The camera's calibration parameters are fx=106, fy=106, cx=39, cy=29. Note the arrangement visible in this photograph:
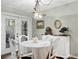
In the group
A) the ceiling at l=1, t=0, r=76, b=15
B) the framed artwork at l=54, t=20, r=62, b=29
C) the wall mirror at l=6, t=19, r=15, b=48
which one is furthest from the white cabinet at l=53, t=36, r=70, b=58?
the wall mirror at l=6, t=19, r=15, b=48

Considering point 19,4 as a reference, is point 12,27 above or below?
below

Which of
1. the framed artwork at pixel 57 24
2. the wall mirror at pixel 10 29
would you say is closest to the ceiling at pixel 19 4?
the wall mirror at pixel 10 29

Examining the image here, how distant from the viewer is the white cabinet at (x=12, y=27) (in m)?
2.84

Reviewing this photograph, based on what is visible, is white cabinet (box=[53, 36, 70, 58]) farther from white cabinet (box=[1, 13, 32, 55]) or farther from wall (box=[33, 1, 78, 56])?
white cabinet (box=[1, 13, 32, 55])

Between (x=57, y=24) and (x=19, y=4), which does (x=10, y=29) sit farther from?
(x=57, y=24)

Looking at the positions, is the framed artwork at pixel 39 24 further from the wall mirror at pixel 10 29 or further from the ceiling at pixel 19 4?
the wall mirror at pixel 10 29

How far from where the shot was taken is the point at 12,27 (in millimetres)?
3082

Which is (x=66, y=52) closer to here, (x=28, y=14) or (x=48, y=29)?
(x=48, y=29)

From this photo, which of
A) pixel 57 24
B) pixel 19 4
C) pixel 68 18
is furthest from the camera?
pixel 57 24

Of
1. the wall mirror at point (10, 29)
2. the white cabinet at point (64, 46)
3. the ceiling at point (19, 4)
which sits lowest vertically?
the white cabinet at point (64, 46)

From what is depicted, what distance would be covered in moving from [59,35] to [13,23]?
1.37m

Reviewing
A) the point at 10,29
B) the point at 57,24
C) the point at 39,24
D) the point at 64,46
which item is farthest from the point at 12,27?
the point at 64,46

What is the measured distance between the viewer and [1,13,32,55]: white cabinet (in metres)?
2.84

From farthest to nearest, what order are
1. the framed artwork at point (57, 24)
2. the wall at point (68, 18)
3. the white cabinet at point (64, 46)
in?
the framed artwork at point (57, 24), the white cabinet at point (64, 46), the wall at point (68, 18)
